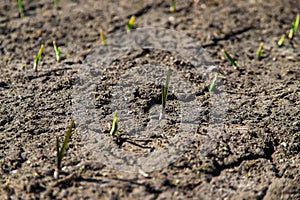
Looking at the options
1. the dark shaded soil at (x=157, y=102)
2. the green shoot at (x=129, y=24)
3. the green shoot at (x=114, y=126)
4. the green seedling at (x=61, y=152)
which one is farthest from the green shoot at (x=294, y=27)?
the green seedling at (x=61, y=152)

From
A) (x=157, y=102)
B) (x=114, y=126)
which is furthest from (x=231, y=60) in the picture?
(x=114, y=126)

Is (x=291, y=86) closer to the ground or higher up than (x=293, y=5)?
closer to the ground

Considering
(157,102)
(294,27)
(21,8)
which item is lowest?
(157,102)

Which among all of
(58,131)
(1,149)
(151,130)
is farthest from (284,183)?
(1,149)

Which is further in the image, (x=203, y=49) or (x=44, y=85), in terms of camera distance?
(x=203, y=49)

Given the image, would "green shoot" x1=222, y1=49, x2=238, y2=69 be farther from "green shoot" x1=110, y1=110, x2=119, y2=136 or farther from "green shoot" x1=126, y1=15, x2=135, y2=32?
"green shoot" x1=110, y1=110, x2=119, y2=136

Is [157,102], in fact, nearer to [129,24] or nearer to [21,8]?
[129,24]

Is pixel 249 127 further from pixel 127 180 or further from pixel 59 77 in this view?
pixel 59 77

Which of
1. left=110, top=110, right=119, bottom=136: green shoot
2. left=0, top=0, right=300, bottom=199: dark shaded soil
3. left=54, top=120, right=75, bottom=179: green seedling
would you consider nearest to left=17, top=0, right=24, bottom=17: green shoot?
left=0, top=0, right=300, bottom=199: dark shaded soil

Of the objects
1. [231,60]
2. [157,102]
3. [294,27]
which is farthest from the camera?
[294,27]
